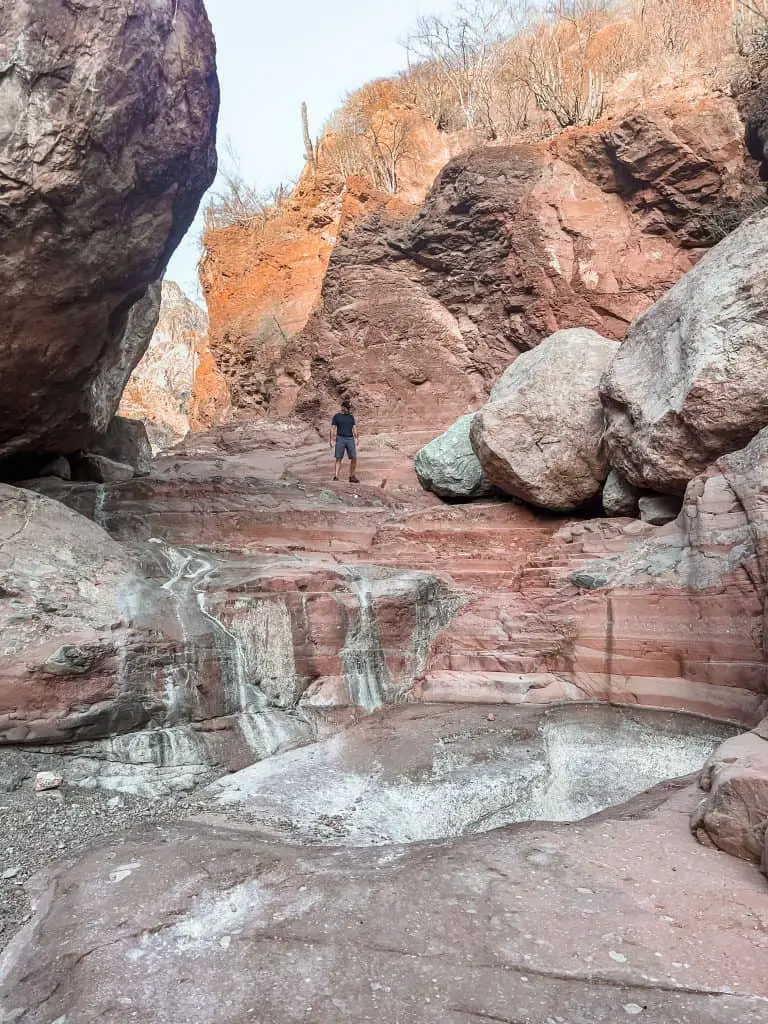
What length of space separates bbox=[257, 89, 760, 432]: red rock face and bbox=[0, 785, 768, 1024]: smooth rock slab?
11.5m

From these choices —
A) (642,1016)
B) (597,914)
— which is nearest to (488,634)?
(597,914)

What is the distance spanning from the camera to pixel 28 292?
6.43 meters

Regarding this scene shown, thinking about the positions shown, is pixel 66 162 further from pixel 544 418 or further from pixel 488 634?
pixel 544 418

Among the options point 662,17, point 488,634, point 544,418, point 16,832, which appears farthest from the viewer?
point 662,17

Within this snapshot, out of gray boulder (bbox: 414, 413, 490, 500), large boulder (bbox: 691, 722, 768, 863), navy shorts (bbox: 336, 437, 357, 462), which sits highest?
navy shorts (bbox: 336, 437, 357, 462)

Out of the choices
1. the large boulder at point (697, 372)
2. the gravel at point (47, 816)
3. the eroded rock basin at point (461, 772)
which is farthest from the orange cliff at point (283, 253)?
the gravel at point (47, 816)

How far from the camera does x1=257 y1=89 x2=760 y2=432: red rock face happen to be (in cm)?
1330

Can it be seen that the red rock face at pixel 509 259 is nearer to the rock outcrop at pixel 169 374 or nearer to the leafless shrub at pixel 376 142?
the leafless shrub at pixel 376 142

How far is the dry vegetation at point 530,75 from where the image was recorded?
15527mm

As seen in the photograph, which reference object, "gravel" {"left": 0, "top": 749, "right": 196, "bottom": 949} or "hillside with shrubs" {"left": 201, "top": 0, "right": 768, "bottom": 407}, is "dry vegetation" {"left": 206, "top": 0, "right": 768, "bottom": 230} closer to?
"hillside with shrubs" {"left": 201, "top": 0, "right": 768, "bottom": 407}

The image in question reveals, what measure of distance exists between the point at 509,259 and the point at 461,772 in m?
11.7

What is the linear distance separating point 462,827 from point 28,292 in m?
5.56

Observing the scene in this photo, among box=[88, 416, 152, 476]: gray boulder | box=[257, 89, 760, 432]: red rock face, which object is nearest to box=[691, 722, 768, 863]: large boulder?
box=[88, 416, 152, 476]: gray boulder

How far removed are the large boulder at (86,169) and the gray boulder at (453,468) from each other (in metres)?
5.28
